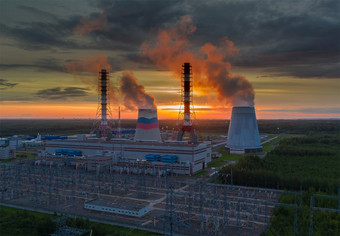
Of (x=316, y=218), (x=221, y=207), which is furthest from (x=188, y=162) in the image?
(x=316, y=218)

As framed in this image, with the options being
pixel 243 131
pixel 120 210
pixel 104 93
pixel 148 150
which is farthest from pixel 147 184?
pixel 243 131

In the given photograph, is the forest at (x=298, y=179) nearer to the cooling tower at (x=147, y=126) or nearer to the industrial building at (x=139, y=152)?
the industrial building at (x=139, y=152)

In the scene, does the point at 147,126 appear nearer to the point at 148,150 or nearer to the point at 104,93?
the point at 148,150

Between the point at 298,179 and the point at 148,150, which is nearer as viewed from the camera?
the point at 298,179

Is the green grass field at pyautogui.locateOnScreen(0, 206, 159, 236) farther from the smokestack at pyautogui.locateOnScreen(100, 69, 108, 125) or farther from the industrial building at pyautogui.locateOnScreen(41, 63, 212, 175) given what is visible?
the smokestack at pyautogui.locateOnScreen(100, 69, 108, 125)

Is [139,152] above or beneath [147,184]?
above

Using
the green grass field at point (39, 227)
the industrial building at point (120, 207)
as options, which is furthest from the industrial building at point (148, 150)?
the green grass field at point (39, 227)
